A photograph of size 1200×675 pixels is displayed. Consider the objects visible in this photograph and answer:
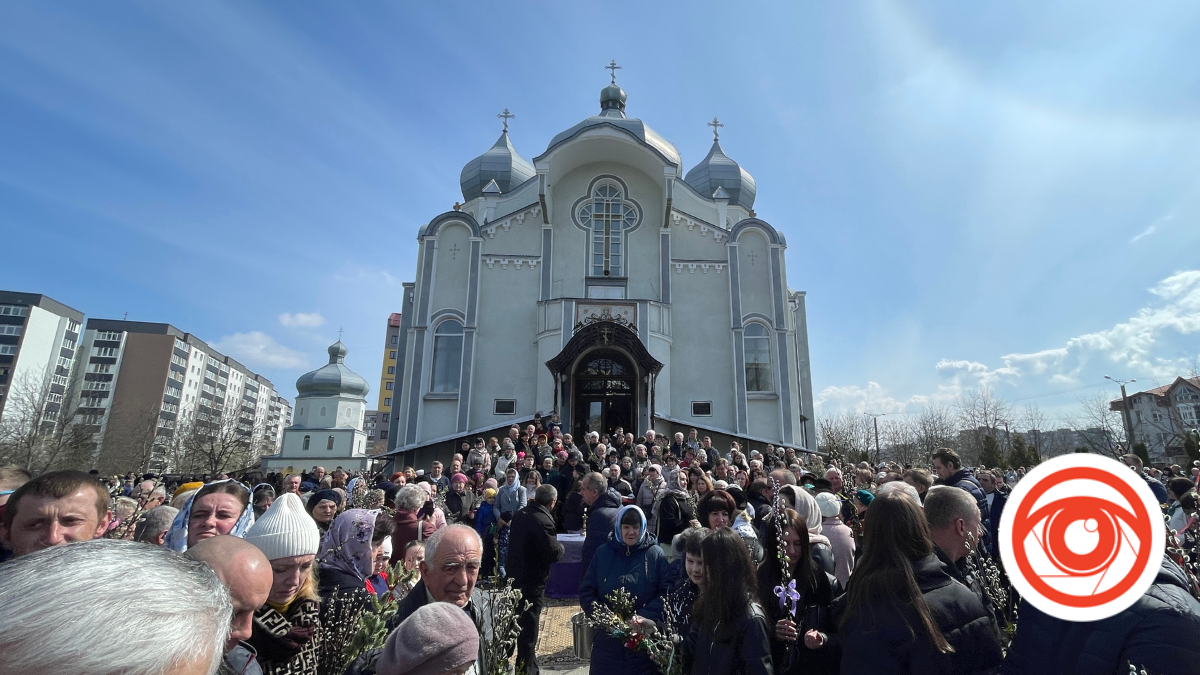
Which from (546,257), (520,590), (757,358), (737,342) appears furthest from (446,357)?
(520,590)

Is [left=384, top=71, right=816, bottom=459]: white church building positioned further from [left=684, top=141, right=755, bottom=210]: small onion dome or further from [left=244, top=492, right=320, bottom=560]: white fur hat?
[left=244, top=492, right=320, bottom=560]: white fur hat

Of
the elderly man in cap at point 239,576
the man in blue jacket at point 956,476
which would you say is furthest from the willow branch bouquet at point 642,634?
the man in blue jacket at point 956,476

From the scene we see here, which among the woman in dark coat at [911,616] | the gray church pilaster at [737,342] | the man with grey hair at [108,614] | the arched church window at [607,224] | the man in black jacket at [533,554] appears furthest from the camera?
the arched church window at [607,224]

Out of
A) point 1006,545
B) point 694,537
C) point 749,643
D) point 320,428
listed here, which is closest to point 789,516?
point 694,537

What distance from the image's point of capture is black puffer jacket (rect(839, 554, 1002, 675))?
2393 mm

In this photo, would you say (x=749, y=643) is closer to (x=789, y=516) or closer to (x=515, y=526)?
(x=789, y=516)

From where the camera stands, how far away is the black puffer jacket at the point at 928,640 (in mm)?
2393

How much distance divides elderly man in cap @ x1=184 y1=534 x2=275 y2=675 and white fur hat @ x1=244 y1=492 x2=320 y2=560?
1.93 feet

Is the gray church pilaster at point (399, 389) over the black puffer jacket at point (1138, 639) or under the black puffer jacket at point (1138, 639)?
over

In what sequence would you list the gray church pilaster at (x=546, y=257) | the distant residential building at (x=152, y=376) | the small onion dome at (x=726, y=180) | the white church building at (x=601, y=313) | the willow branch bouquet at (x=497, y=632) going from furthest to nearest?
the distant residential building at (x=152, y=376)
the small onion dome at (x=726, y=180)
the gray church pilaster at (x=546, y=257)
the white church building at (x=601, y=313)
the willow branch bouquet at (x=497, y=632)

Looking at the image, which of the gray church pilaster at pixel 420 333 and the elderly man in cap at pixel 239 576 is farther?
the gray church pilaster at pixel 420 333

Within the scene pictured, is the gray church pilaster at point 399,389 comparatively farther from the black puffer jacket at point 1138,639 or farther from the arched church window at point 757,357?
the black puffer jacket at point 1138,639

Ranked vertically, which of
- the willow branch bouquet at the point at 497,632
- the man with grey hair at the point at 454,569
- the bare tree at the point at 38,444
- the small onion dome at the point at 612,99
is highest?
the small onion dome at the point at 612,99

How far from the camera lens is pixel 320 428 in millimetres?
46656
